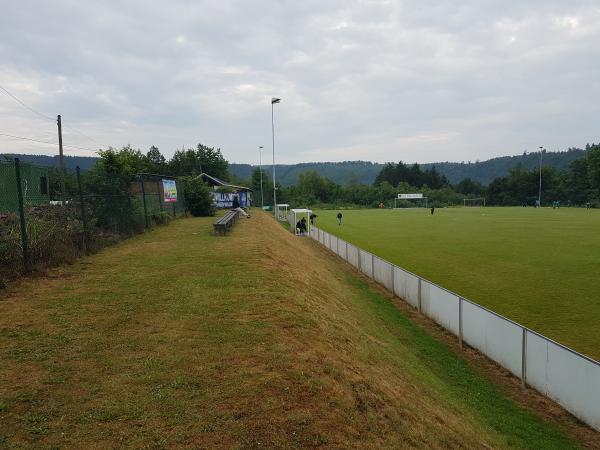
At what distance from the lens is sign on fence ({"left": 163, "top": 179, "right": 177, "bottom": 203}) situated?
26734mm

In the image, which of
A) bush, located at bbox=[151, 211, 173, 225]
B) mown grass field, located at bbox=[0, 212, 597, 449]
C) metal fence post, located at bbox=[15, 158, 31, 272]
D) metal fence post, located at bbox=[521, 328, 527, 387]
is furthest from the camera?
bush, located at bbox=[151, 211, 173, 225]

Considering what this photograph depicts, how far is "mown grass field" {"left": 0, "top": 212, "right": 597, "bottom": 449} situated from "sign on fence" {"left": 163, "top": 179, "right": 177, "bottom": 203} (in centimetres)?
1582

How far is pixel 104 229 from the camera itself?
15.8 m

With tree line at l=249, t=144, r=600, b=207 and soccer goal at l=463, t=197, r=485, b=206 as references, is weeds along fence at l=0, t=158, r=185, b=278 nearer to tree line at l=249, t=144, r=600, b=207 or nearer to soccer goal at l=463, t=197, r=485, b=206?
tree line at l=249, t=144, r=600, b=207

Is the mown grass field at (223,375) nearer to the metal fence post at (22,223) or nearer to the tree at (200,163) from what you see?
the metal fence post at (22,223)

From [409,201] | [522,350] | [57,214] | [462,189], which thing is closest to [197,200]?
[57,214]

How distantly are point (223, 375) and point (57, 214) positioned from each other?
Result: 9144mm

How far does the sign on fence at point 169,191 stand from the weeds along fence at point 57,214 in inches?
220

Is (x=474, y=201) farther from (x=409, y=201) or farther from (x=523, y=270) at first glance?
(x=523, y=270)

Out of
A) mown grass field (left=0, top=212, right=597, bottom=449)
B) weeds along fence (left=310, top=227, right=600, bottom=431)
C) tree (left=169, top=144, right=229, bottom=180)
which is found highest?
tree (left=169, top=144, right=229, bottom=180)

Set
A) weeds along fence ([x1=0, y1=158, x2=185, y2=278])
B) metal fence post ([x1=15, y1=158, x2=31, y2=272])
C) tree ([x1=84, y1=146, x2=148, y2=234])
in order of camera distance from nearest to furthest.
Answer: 1. metal fence post ([x1=15, y1=158, x2=31, y2=272])
2. weeds along fence ([x1=0, y1=158, x2=185, y2=278])
3. tree ([x1=84, y1=146, x2=148, y2=234])

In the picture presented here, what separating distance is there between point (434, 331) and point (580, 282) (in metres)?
8.31

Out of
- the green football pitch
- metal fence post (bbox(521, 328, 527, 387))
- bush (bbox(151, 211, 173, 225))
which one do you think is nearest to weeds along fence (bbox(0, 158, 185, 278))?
bush (bbox(151, 211, 173, 225))

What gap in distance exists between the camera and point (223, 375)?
17.5 ft
